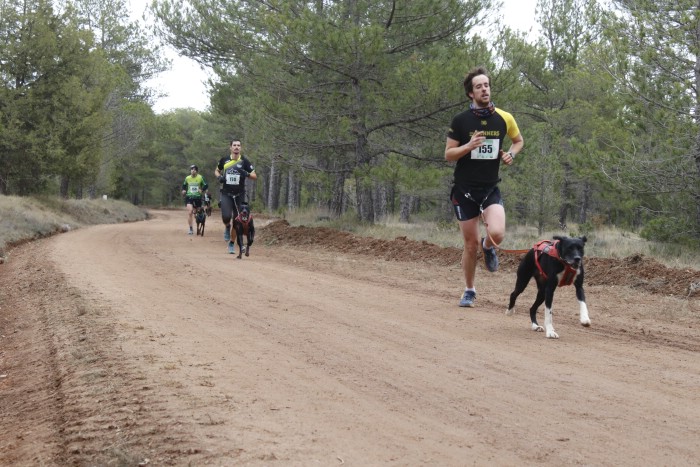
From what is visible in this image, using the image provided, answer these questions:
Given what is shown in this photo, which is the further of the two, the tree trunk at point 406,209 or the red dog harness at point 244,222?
the tree trunk at point 406,209

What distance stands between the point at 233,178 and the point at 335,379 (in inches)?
458

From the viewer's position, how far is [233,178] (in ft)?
52.9

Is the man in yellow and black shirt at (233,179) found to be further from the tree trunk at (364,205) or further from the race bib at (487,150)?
the race bib at (487,150)

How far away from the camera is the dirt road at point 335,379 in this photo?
3.71m

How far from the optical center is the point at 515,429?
155 inches

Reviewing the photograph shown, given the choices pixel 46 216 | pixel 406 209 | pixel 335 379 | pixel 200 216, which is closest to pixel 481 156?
pixel 335 379

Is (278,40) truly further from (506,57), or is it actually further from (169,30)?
(169,30)

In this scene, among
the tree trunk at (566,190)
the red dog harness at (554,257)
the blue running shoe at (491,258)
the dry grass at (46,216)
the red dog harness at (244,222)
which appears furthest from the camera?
the tree trunk at (566,190)

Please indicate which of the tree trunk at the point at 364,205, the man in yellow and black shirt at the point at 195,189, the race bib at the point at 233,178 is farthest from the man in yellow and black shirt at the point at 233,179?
the man in yellow and black shirt at the point at 195,189

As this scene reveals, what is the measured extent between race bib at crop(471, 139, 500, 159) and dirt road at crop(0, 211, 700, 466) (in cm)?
183

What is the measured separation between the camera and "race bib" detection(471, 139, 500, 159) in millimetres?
7809

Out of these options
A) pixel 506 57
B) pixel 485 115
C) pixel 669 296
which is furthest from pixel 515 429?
pixel 506 57

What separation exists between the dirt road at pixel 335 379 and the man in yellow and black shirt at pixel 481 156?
1.13 metres

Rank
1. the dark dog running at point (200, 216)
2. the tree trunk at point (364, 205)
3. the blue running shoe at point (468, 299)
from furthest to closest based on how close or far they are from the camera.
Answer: the dark dog running at point (200, 216) → the tree trunk at point (364, 205) → the blue running shoe at point (468, 299)
